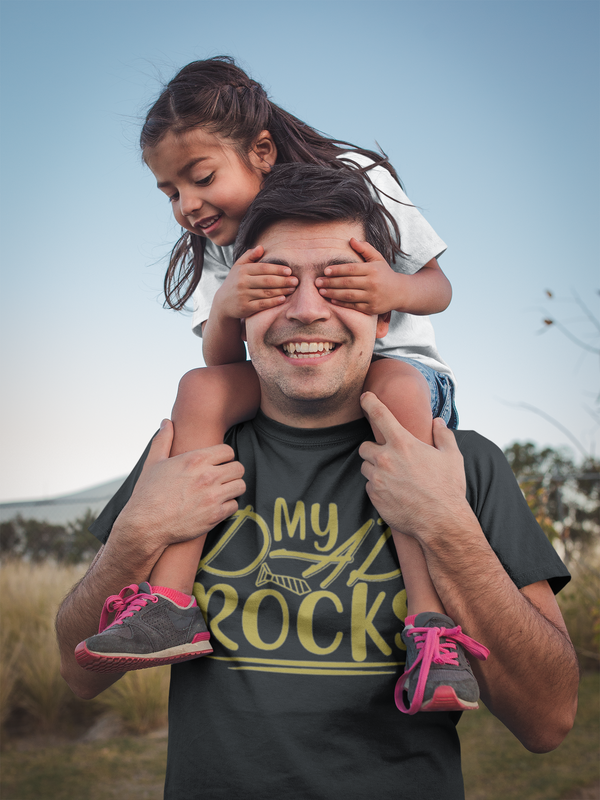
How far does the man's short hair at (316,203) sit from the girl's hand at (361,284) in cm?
12

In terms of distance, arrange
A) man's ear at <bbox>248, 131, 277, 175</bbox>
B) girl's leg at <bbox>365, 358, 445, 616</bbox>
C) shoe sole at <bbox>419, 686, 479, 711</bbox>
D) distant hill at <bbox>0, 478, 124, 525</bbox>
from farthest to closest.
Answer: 1. distant hill at <bbox>0, 478, 124, 525</bbox>
2. man's ear at <bbox>248, 131, 277, 175</bbox>
3. girl's leg at <bbox>365, 358, 445, 616</bbox>
4. shoe sole at <bbox>419, 686, 479, 711</bbox>

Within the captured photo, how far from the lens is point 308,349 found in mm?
1939

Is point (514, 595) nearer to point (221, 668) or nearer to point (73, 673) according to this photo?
point (221, 668)

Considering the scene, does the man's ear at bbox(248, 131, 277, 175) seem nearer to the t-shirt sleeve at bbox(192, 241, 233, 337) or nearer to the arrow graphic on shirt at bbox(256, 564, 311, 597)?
the t-shirt sleeve at bbox(192, 241, 233, 337)

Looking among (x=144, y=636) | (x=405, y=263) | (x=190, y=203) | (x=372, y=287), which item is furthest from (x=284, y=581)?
(x=190, y=203)

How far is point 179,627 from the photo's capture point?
1.72 m

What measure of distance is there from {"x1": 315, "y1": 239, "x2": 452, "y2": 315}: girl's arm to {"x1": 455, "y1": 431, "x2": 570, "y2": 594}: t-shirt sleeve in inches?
20.1

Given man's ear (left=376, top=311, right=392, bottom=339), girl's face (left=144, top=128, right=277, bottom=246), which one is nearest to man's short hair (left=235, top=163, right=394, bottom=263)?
man's ear (left=376, top=311, right=392, bottom=339)

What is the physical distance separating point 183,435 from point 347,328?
625 mm

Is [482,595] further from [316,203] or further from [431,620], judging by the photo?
[316,203]

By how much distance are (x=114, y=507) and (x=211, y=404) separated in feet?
1.58

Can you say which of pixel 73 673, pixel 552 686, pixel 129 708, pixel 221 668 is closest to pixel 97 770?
pixel 129 708

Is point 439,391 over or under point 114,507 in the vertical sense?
over

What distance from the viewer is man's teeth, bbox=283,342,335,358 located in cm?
193
